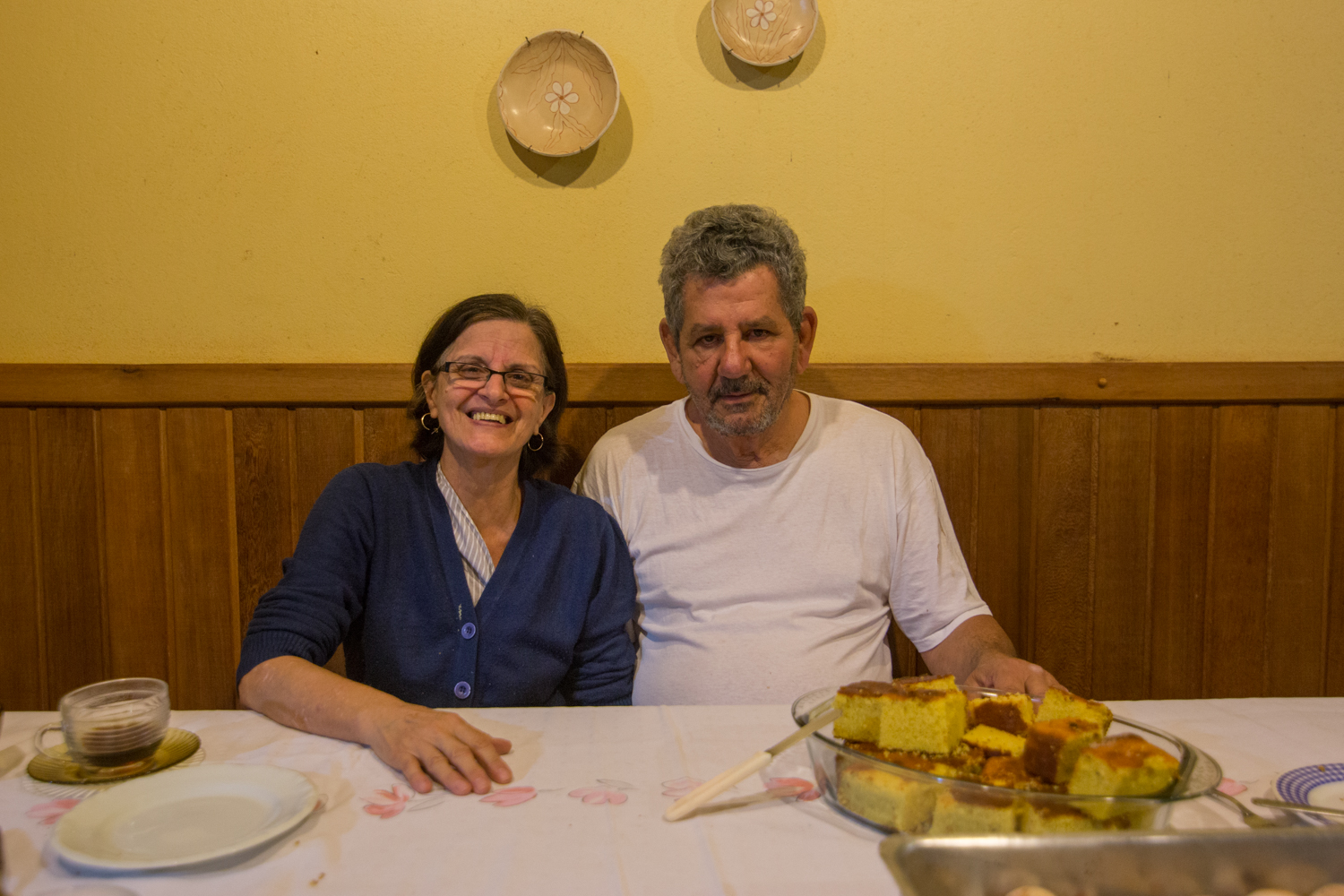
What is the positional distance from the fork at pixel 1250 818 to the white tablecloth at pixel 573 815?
0.01 m

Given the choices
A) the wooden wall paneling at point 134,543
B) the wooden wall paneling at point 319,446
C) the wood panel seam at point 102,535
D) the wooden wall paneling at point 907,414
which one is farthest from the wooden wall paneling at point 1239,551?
the wood panel seam at point 102,535

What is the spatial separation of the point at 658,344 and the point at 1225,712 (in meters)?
1.35

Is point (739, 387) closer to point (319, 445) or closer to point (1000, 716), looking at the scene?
point (1000, 716)

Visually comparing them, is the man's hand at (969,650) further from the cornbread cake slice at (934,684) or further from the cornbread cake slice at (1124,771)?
the cornbread cake slice at (1124,771)

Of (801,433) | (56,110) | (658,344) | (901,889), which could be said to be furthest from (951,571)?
(56,110)

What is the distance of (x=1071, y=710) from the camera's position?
955mm

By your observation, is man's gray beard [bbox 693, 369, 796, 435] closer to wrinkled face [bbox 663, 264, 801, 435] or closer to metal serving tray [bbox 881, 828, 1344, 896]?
wrinkled face [bbox 663, 264, 801, 435]

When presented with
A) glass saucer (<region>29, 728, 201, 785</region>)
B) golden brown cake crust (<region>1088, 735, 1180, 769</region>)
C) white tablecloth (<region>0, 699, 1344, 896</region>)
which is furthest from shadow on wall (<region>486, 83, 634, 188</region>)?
golden brown cake crust (<region>1088, 735, 1180, 769</region>)

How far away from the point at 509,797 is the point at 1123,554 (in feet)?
5.68

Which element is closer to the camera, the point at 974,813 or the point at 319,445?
the point at 974,813

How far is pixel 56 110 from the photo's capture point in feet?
6.54

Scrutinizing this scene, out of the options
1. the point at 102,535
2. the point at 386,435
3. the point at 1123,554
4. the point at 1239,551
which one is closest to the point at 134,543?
the point at 102,535

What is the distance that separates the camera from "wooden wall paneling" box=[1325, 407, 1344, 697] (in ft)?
6.87

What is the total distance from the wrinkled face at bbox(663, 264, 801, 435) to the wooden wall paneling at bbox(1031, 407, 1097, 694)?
799 mm
